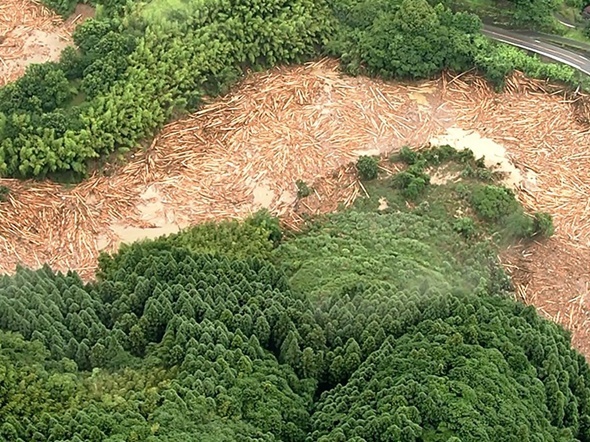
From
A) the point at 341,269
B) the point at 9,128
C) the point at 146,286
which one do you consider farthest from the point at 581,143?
the point at 9,128

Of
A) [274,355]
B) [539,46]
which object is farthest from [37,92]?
[539,46]

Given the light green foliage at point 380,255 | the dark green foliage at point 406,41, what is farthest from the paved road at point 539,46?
the light green foliage at point 380,255

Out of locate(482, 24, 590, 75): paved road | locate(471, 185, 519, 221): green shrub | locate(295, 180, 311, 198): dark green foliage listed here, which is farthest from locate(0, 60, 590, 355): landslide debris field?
locate(482, 24, 590, 75): paved road

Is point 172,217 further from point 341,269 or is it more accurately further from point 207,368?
point 207,368

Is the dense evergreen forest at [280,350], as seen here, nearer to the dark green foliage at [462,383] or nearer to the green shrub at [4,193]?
the dark green foliage at [462,383]

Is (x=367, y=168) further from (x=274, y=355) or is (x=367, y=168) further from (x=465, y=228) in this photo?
(x=274, y=355)
